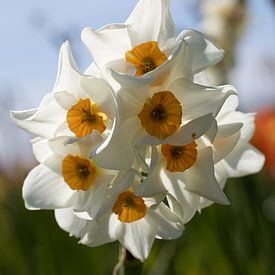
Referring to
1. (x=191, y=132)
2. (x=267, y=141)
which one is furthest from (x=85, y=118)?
(x=267, y=141)

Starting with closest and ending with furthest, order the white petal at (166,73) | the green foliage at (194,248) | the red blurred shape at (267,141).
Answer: the white petal at (166,73) → the green foliage at (194,248) → the red blurred shape at (267,141)

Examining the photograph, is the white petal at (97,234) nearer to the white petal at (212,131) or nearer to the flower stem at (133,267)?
the flower stem at (133,267)

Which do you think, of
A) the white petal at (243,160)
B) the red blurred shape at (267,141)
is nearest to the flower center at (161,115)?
the white petal at (243,160)

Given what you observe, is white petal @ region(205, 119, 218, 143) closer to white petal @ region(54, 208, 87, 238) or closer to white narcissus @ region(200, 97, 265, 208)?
white narcissus @ region(200, 97, 265, 208)

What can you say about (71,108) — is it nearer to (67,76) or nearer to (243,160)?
(67,76)

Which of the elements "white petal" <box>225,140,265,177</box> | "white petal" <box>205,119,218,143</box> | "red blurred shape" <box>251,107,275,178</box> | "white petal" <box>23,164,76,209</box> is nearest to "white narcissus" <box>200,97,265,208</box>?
"white petal" <box>225,140,265,177</box>

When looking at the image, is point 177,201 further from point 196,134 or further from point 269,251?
point 269,251

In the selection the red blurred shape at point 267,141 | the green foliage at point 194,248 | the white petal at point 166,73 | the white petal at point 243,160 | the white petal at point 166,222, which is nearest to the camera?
the white petal at point 166,73
